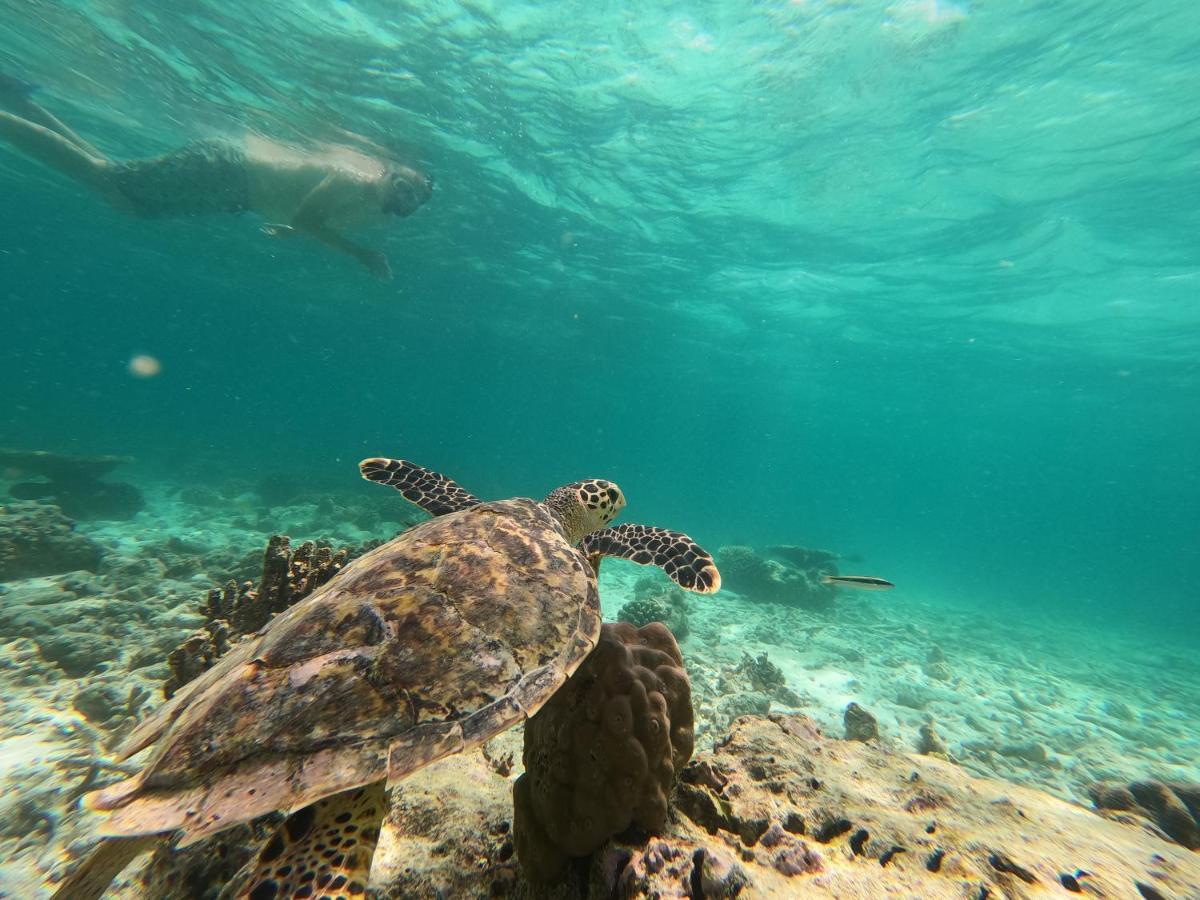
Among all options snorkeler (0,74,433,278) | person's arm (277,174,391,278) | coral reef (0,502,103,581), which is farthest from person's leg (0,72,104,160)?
coral reef (0,502,103,581)

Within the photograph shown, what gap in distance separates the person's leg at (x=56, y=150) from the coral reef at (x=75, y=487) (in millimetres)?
9625

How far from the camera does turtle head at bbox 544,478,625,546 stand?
462cm

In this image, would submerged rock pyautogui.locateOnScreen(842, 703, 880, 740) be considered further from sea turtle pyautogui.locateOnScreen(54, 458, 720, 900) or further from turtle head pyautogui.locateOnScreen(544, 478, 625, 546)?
sea turtle pyautogui.locateOnScreen(54, 458, 720, 900)

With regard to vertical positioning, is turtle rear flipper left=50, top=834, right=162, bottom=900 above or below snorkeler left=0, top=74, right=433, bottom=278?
below

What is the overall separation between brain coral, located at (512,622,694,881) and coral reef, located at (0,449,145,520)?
59.6ft

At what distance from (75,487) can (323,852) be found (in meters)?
19.5

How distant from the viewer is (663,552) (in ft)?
13.6

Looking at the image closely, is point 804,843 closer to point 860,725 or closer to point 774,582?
point 860,725

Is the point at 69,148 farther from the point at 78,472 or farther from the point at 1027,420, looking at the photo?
the point at 1027,420

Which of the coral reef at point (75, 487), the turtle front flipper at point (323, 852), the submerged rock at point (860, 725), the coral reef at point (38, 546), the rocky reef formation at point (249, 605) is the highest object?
the turtle front flipper at point (323, 852)

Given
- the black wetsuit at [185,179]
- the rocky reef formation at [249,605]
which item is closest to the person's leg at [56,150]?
the black wetsuit at [185,179]

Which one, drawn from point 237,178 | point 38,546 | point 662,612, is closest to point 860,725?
point 662,612

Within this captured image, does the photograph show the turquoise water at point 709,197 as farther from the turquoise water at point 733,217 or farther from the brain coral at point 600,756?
the brain coral at point 600,756

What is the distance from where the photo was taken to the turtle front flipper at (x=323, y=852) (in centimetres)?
179
